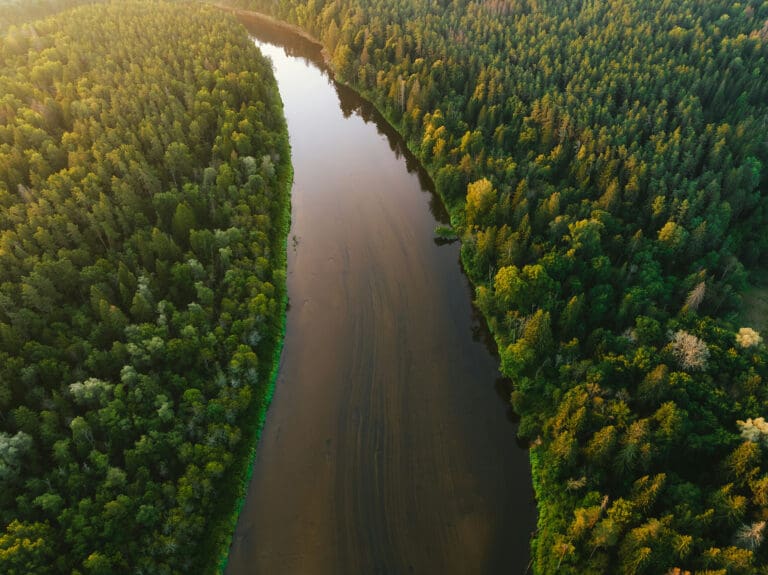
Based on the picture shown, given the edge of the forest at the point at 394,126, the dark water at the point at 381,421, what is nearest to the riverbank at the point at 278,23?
the edge of the forest at the point at 394,126

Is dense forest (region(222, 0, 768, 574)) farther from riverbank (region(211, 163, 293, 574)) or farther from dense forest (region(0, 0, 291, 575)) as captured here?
dense forest (region(0, 0, 291, 575))

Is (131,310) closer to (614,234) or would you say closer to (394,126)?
(614,234)

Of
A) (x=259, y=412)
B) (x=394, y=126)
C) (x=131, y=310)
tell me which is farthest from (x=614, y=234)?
(x=131, y=310)

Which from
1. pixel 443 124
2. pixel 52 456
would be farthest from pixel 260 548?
pixel 443 124

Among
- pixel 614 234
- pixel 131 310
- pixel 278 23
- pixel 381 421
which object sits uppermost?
pixel 278 23

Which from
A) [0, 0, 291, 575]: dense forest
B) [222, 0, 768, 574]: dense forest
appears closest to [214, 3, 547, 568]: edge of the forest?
[222, 0, 768, 574]: dense forest

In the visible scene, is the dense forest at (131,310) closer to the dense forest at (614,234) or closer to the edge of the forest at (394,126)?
the edge of the forest at (394,126)

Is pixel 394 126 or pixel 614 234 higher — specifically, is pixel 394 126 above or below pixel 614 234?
below
